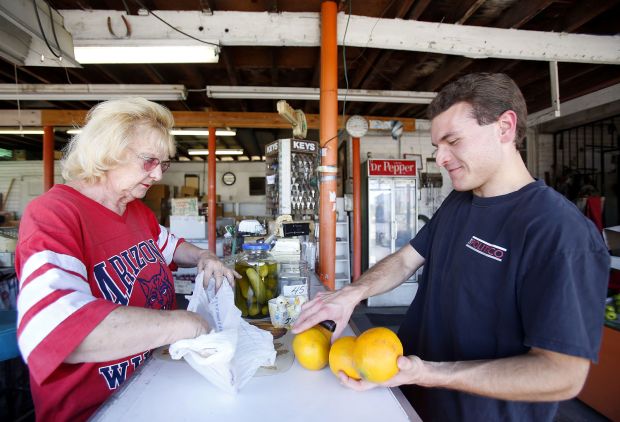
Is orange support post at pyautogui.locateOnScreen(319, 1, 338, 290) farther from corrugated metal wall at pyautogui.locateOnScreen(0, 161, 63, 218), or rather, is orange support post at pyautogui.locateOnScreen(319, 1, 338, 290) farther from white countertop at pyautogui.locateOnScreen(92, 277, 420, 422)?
corrugated metal wall at pyautogui.locateOnScreen(0, 161, 63, 218)

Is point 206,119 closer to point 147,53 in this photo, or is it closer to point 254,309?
point 147,53

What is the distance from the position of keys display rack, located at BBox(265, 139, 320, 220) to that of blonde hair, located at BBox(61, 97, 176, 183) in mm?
1463

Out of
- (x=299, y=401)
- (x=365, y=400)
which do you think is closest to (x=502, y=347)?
(x=365, y=400)

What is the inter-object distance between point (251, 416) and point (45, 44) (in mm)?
3790

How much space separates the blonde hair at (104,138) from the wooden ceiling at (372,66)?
2535 millimetres

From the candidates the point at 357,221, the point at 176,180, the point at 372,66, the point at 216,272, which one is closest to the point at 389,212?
the point at 357,221

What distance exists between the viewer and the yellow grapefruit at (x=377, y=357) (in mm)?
851

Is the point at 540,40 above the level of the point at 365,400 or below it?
above

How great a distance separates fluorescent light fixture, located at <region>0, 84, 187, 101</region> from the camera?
4.94 meters

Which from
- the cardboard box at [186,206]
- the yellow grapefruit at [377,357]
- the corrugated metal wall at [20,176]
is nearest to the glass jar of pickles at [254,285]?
the yellow grapefruit at [377,357]

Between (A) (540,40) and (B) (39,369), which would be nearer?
(B) (39,369)

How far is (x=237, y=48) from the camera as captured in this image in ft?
14.8

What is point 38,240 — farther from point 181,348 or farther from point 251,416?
point 251,416

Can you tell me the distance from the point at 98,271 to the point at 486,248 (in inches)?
51.1
